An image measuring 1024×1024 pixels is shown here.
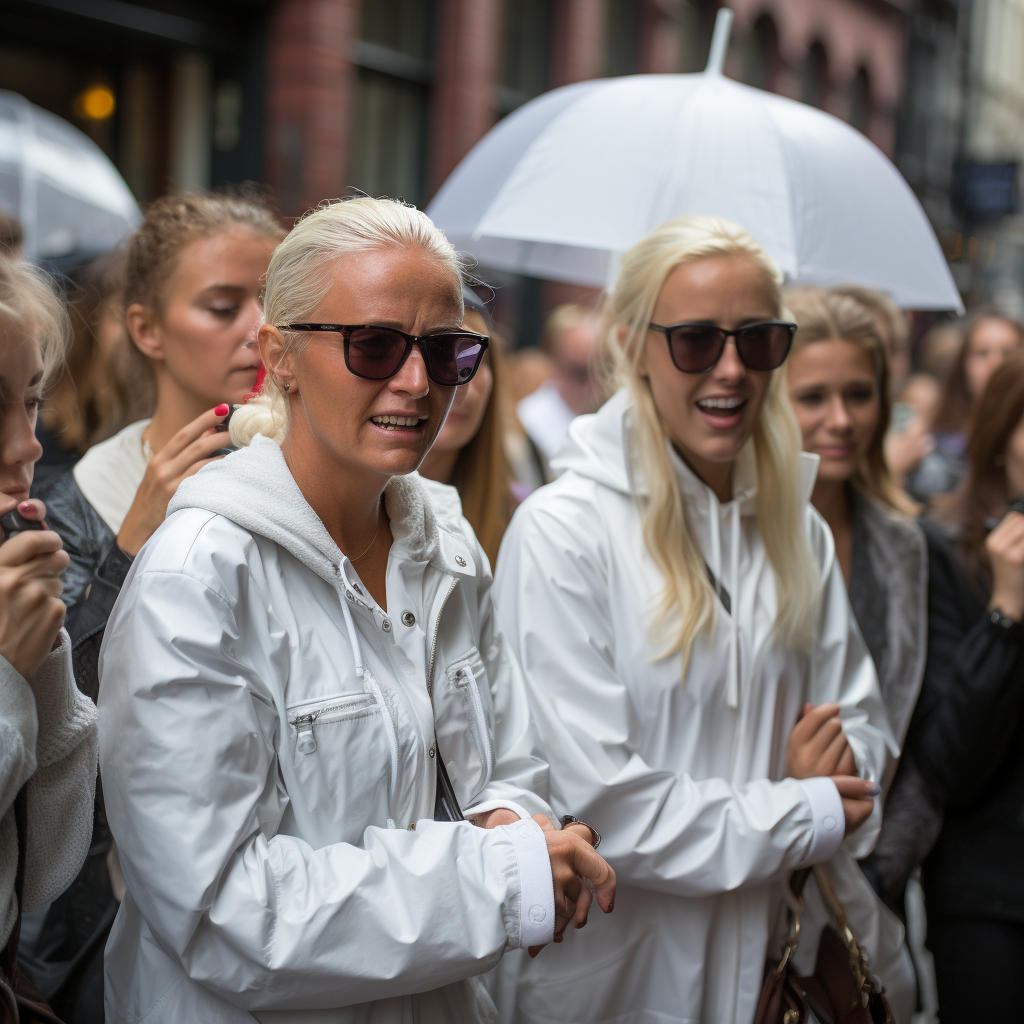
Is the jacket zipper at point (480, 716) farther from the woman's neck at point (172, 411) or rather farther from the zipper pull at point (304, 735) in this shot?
the woman's neck at point (172, 411)

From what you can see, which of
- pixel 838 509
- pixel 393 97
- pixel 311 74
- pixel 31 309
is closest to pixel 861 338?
pixel 838 509

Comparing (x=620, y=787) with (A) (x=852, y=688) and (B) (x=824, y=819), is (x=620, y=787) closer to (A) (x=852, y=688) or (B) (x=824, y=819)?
(B) (x=824, y=819)

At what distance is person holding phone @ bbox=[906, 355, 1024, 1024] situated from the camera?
9.59ft

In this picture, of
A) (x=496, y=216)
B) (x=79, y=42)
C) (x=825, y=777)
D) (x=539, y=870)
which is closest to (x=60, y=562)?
(x=539, y=870)

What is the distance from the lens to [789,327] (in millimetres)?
2656

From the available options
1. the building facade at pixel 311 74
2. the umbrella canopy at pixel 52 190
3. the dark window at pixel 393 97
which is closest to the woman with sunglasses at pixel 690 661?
the umbrella canopy at pixel 52 190

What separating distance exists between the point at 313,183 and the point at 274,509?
7.81 m

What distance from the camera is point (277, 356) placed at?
6.37 ft

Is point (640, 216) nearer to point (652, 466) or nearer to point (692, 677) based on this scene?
point (652, 466)

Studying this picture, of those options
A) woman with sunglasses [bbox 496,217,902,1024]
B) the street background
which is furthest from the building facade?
woman with sunglasses [bbox 496,217,902,1024]

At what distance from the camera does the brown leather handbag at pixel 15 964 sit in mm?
1762

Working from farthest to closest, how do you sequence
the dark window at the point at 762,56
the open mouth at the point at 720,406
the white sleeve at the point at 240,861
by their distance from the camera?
the dark window at the point at 762,56
the open mouth at the point at 720,406
the white sleeve at the point at 240,861

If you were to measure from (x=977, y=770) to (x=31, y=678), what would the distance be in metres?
2.29

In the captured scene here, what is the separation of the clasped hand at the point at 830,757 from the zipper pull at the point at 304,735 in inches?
49.4
